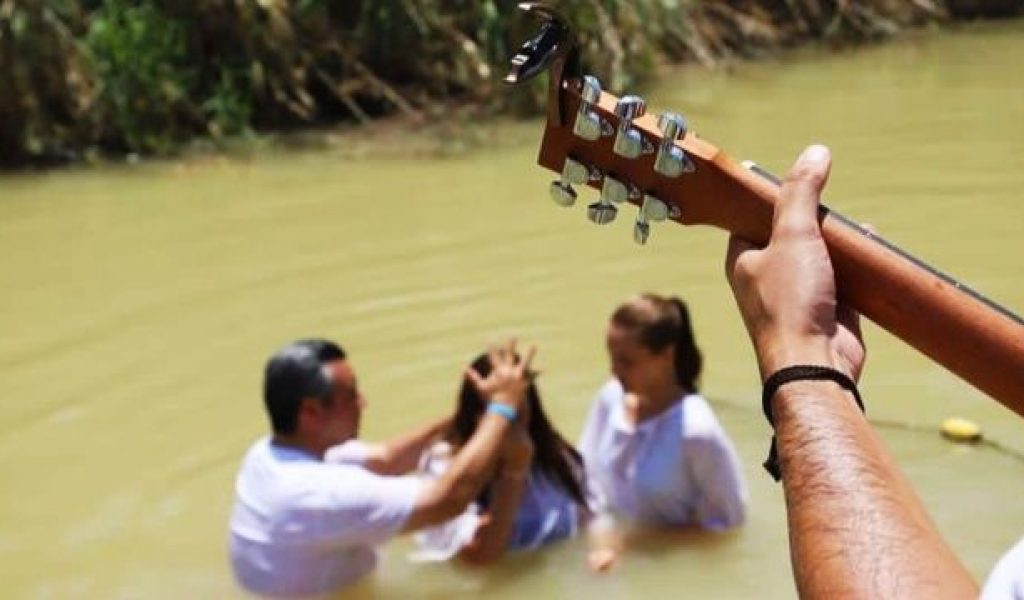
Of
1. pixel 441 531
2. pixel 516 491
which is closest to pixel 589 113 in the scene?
pixel 516 491

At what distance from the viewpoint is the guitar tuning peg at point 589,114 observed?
2004 millimetres

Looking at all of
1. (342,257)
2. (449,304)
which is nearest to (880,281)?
(449,304)

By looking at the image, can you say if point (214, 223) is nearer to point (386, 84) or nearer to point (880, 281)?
point (386, 84)

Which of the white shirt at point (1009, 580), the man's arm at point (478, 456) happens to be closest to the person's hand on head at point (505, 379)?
the man's arm at point (478, 456)

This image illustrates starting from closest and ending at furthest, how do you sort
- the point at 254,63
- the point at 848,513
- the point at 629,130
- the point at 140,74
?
the point at 848,513 → the point at 629,130 → the point at 140,74 → the point at 254,63

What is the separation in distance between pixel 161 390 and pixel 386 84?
6.90m

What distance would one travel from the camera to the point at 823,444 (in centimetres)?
165

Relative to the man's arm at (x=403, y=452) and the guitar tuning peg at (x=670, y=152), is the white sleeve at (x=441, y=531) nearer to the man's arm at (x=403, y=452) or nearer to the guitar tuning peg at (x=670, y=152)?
the man's arm at (x=403, y=452)

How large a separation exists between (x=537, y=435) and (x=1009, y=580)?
12.6 feet

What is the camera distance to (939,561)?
158 cm

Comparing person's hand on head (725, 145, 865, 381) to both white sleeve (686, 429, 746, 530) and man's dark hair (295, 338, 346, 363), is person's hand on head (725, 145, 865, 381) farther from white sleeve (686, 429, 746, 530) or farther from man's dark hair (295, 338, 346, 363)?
white sleeve (686, 429, 746, 530)

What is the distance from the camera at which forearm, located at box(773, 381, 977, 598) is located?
1.55 meters

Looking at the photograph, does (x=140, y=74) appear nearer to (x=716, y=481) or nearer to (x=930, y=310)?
(x=716, y=481)

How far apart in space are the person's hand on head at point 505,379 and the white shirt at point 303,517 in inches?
14.7
